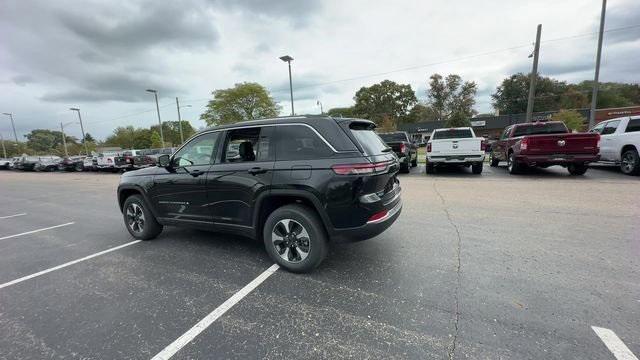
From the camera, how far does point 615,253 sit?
3.66 metres

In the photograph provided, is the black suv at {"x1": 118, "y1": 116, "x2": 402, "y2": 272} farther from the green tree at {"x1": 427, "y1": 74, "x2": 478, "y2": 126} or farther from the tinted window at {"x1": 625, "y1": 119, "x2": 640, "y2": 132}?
the green tree at {"x1": 427, "y1": 74, "x2": 478, "y2": 126}

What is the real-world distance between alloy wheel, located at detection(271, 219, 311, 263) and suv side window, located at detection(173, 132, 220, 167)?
4.67 feet

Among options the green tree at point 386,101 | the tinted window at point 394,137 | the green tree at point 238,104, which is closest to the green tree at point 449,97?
the green tree at point 386,101

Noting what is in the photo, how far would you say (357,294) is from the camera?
2.97 metres

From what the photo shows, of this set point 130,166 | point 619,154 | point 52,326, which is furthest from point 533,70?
point 130,166

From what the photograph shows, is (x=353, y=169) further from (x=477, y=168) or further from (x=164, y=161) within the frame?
(x=477, y=168)

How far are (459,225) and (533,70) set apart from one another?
17.0 m

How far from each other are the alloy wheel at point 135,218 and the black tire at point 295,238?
105 inches

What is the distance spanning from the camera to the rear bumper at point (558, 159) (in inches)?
346

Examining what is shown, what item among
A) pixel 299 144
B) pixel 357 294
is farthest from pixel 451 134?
pixel 357 294

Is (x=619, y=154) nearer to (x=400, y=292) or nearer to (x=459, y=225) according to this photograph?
(x=459, y=225)

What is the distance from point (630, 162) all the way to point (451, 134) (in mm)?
5376

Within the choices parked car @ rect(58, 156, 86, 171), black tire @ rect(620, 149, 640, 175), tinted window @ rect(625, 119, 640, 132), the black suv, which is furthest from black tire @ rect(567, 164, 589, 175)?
parked car @ rect(58, 156, 86, 171)

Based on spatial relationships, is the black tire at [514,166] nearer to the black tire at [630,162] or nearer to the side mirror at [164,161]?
the black tire at [630,162]
